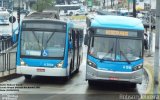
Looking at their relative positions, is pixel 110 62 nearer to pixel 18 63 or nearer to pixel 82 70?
pixel 18 63

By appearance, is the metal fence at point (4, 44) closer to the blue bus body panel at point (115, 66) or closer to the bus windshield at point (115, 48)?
the bus windshield at point (115, 48)

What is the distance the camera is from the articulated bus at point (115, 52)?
62.0ft

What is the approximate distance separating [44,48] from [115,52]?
3.28 m

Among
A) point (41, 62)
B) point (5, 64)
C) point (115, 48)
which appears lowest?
point (5, 64)

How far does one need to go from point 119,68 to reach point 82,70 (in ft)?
32.4

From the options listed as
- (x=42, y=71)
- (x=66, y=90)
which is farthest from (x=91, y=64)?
(x=42, y=71)

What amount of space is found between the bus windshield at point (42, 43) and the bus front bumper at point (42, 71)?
58cm

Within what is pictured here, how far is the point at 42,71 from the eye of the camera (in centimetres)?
2036

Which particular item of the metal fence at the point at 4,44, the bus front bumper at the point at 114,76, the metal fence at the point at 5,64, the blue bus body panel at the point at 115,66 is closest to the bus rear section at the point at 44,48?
the bus front bumper at the point at 114,76

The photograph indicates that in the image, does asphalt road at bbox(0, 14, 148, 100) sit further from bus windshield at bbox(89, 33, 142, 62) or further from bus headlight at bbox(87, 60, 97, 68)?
bus windshield at bbox(89, 33, 142, 62)

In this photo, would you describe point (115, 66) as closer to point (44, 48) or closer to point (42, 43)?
point (44, 48)

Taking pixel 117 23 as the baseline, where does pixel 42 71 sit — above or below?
below

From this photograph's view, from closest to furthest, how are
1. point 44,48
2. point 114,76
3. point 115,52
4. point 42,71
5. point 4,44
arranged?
1. point 114,76
2. point 115,52
3. point 42,71
4. point 44,48
5. point 4,44

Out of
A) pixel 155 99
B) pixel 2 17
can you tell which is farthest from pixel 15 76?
pixel 2 17
